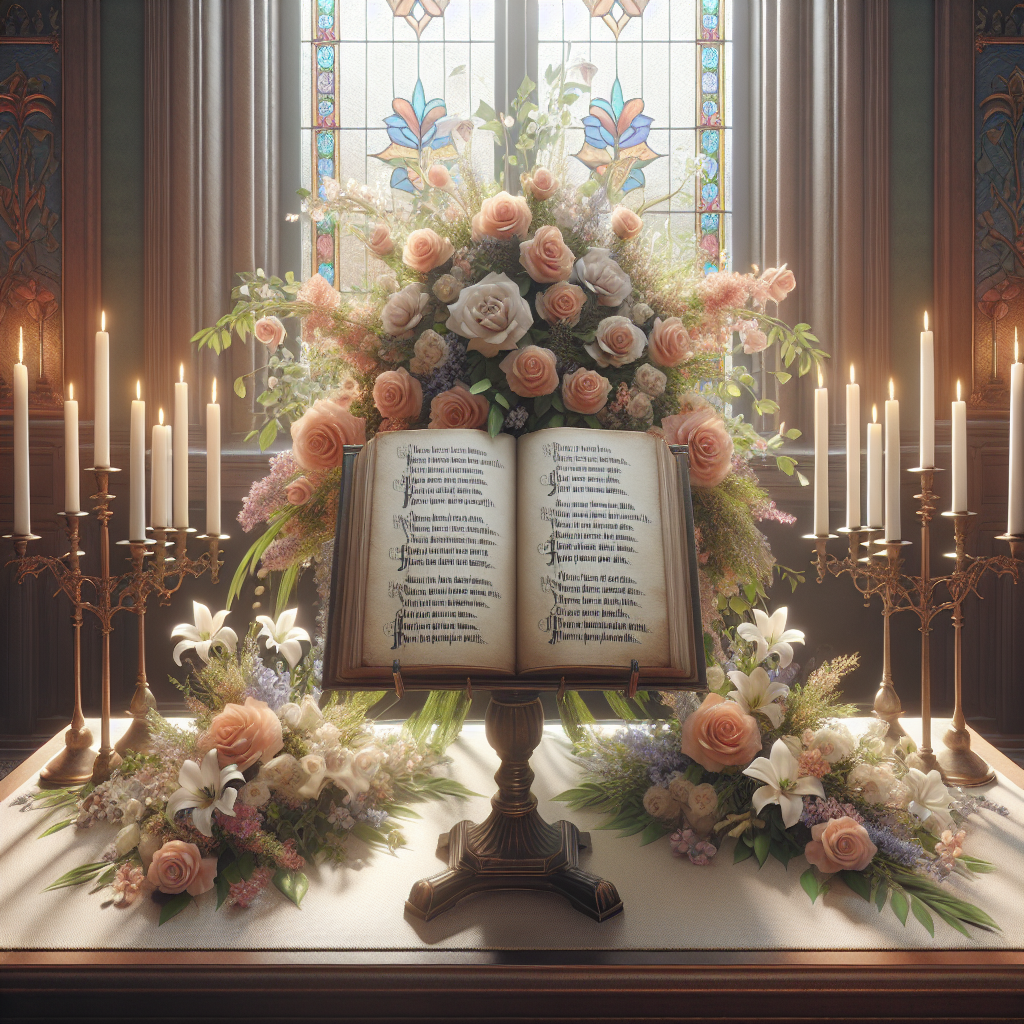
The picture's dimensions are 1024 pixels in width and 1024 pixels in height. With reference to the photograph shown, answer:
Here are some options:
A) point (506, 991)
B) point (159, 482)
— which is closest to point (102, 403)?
point (159, 482)

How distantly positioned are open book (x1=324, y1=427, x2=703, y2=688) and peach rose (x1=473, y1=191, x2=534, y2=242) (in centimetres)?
40

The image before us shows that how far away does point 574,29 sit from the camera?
13.6ft

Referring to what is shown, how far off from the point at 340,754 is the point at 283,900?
0.25 metres

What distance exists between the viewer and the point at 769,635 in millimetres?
1526

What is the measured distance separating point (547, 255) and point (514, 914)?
1.00m

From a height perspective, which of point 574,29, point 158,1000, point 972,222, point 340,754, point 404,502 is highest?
point 574,29

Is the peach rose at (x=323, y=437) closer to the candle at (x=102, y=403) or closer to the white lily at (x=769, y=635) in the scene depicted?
the candle at (x=102, y=403)

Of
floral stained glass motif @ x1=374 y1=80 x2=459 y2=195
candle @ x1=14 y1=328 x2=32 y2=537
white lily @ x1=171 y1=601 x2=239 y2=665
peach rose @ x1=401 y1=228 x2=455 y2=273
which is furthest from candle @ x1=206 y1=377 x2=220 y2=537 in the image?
floral stained glass motif @ x1=374 y1=80 x2=459 y2=195

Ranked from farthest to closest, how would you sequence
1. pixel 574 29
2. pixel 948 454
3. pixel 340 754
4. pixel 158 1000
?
1. pixel 574 29
2. pixel 948 454
3. pixel 340 754
4. pixel 158 1000

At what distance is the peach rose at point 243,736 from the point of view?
49.8 inches

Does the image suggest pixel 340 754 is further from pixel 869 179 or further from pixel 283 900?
pixel 869 179

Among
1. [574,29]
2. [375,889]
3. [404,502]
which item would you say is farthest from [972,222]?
[375,889]

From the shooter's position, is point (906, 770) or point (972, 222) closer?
point (906, 770)

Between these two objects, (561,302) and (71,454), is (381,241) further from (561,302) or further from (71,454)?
(71,454)
